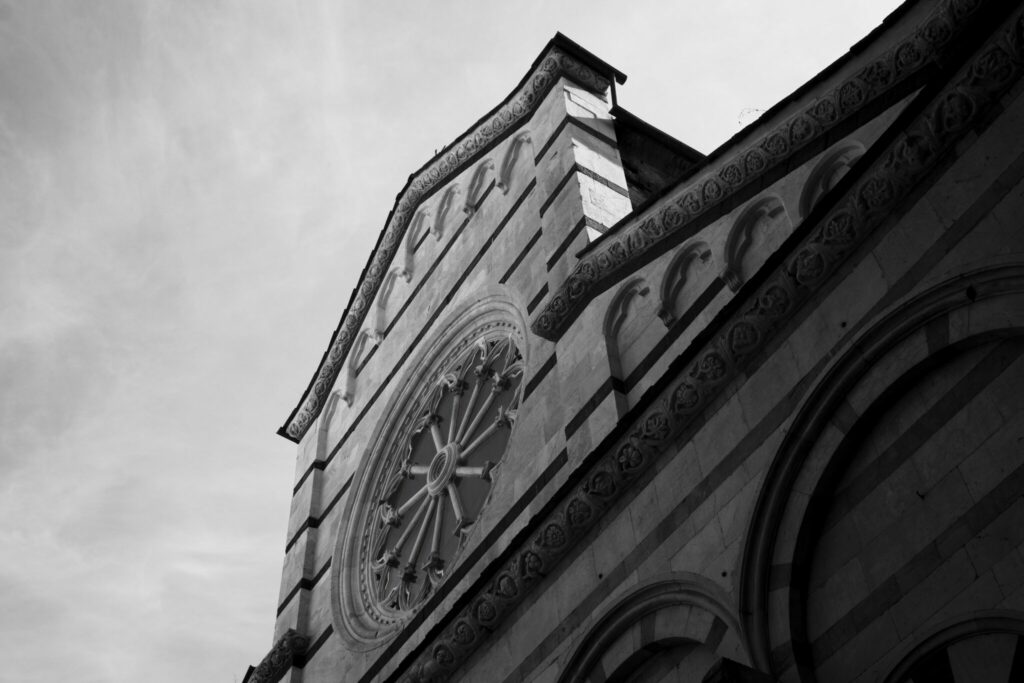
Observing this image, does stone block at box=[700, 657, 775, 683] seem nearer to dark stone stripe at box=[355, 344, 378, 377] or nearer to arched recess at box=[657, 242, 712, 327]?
arched recess at box=[657, 242, 712, 327]

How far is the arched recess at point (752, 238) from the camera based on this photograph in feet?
24.5

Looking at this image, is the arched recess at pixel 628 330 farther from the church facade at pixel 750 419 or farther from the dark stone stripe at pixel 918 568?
the dark stone stripe at pixel 918 568

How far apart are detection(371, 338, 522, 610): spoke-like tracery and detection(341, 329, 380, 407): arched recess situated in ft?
6.99

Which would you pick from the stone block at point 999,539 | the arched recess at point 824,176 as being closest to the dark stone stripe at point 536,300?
the arched recess at point 824,176

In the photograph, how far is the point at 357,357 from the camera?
1427 cm

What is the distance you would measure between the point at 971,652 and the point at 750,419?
183 centimetres

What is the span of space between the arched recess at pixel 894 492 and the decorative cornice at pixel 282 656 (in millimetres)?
6589

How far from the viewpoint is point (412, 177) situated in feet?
48.6

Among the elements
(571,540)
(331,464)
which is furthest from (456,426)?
(571,540)

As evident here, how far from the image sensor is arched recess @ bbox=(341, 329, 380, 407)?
13.9 m

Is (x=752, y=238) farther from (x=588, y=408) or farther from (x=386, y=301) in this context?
(x=386, y=301)

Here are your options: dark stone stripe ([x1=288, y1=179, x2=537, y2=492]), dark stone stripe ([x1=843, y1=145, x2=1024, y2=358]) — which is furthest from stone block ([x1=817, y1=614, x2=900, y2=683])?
dark stone stripe ([x1=288, y1=179, x2=537, y2=492])

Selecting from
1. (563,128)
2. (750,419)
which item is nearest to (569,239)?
(563,128)

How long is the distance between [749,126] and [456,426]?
427cm
